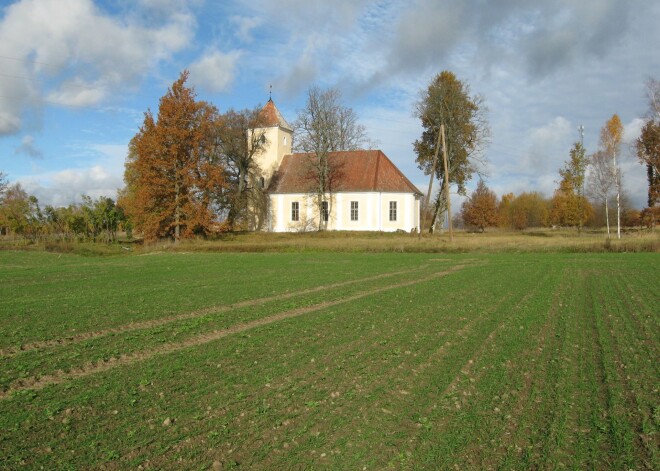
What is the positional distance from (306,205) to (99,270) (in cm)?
3366

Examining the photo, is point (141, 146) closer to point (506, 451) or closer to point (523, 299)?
point (523, 299)

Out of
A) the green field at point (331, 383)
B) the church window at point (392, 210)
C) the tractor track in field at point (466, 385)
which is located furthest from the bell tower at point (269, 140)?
the tractor track in field at point (466, 385)

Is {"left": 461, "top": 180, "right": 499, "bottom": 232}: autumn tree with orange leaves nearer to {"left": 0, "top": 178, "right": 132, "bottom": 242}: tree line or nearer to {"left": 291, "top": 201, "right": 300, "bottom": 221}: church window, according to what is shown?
{"left": 291, "top": 201, "right": 300, "bottom": 221}: church window

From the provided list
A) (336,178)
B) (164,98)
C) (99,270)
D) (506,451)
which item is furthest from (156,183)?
(506,451)

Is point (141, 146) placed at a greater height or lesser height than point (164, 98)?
lesser

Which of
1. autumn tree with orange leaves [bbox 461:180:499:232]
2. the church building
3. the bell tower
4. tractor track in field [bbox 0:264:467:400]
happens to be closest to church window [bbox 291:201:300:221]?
the church building

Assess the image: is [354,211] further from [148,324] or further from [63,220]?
[148,324]

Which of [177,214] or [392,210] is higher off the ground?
[392,210]

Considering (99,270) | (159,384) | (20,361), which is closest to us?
(159,384)

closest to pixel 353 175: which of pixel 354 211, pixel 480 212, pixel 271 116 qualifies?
pixel 354 211

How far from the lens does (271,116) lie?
62.1 metres

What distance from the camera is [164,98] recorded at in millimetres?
48844

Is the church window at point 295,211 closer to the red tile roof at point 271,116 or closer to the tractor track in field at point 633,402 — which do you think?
the red tile roof at point 271,116

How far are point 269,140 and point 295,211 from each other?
29.6 ft
